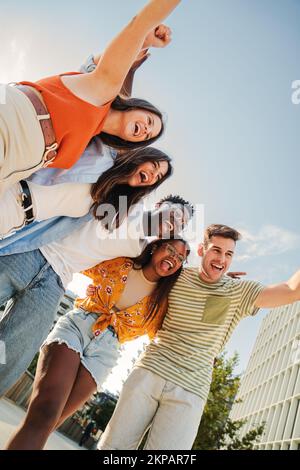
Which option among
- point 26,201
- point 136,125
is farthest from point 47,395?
point 136,125

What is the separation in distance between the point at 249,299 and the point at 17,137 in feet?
6.48

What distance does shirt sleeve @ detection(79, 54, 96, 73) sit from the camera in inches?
95.5

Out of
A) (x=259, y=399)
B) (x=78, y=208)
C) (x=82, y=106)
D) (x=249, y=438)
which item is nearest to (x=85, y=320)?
(x=78, y=208)

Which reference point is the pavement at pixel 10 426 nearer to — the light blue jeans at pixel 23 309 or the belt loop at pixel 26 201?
the light blue jeans at pixel 23 309

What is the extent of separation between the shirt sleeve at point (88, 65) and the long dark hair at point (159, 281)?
1401 millimetres

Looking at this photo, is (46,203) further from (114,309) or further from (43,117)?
(114,309)

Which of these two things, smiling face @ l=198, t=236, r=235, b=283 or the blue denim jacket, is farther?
smiling face @ l=198, t=236, r=235, b=283

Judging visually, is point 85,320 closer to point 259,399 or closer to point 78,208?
point 78,208

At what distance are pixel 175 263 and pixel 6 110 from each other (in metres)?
1.69

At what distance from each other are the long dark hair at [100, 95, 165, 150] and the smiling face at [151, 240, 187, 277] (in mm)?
872

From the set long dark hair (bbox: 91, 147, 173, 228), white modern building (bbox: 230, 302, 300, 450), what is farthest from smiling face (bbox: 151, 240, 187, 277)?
white modern building (bbox: 230, 302, 300, 450)

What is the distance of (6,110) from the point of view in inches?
62.1

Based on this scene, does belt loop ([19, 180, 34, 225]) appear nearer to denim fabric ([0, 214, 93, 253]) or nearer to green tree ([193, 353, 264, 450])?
denim fabric ([0, 214, 93, 253])

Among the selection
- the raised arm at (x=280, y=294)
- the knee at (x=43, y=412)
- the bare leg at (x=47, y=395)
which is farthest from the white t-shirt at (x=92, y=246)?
the raised arm at (x=280, y=294)
